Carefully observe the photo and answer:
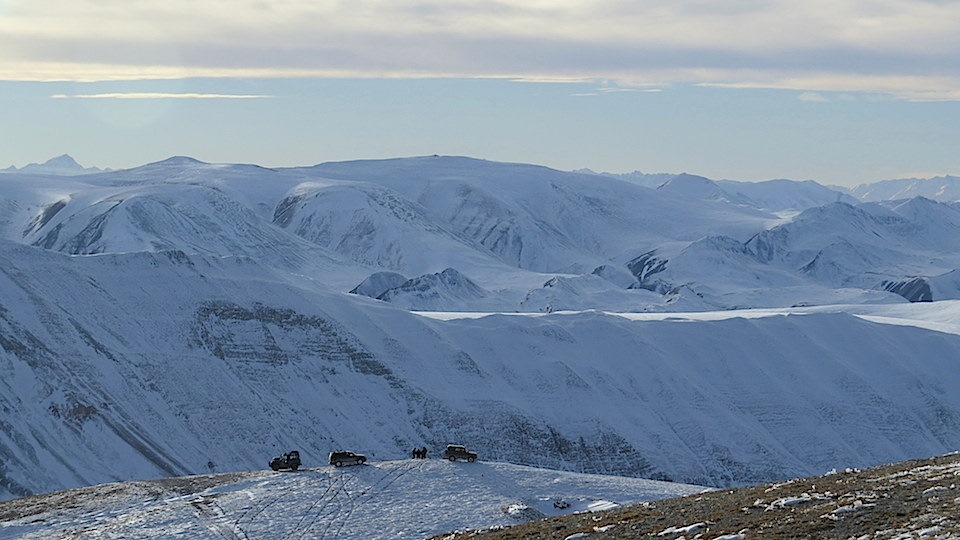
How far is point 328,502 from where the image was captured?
38906 millimetres

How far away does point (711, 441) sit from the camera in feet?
327

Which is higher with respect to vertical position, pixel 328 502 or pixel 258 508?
pixel 258 508

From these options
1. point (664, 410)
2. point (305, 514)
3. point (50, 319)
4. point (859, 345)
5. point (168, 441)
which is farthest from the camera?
point (859, 345)

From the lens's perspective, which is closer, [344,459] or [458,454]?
[344,459]

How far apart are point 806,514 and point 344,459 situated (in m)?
24.7

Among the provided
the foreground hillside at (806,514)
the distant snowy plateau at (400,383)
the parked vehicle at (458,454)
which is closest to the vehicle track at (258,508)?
the parked vehicle at (458,454)

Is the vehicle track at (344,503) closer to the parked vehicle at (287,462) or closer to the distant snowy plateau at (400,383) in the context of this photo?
the parked vehicle at (287,462)

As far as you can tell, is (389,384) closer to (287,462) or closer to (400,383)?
(400,383)

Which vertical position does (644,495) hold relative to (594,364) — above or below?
above

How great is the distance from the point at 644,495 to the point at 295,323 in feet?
209

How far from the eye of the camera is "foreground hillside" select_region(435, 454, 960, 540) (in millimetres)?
21969

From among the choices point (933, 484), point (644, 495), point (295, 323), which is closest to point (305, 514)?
point (644, 495)

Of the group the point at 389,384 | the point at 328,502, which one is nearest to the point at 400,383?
A: the point at 389,384

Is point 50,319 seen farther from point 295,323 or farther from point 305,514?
point 305,514
